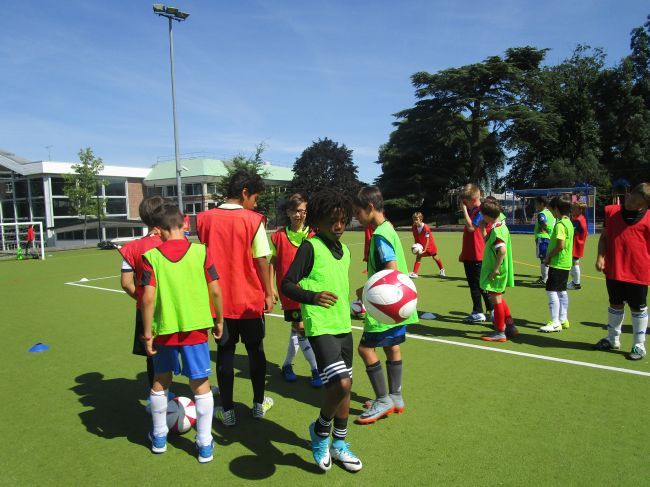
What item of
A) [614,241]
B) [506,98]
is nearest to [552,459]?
[614,241]

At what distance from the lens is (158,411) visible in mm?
3432

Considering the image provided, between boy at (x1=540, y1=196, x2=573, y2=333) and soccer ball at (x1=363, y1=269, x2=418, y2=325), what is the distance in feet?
13.3

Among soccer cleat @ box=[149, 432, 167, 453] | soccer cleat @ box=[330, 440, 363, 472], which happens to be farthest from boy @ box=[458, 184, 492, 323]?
soccer cleat @ box=[149, 432, 167, 453]

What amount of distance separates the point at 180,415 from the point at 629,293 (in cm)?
497

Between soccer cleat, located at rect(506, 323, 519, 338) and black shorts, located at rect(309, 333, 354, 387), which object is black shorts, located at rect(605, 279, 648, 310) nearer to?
soccer cleat, located at rect(506, 323, 519, 338)

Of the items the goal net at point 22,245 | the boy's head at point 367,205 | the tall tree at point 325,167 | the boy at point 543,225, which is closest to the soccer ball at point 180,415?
the boy's head at point 367,205

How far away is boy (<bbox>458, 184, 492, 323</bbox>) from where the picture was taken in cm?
740

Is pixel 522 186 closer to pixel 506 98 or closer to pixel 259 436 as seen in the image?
pixel 506 98

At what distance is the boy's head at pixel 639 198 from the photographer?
506 cm

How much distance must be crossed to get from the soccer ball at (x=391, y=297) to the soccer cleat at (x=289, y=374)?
6.17 ft

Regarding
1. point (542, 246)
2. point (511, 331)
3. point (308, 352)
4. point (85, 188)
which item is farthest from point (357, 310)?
point (85, 188)

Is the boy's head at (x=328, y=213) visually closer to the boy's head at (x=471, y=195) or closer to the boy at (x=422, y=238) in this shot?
the boy's head at (x=471, y=195)

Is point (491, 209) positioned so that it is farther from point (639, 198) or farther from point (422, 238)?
point (422, 238)

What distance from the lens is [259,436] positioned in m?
3.76
